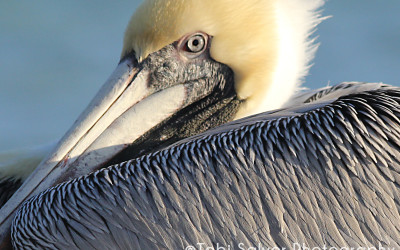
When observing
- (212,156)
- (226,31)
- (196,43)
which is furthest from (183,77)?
(212,156)

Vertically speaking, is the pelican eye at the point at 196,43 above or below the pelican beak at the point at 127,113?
above

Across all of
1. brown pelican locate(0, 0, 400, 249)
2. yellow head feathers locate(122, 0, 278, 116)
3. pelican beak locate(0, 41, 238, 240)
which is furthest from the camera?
yellow head feathers locate(122, 0, 278, 116)

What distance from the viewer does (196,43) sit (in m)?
3.43

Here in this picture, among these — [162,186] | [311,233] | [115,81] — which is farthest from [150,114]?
[311,233]

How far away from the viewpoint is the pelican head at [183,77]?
327 cm

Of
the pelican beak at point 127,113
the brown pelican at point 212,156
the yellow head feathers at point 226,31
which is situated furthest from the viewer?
the yellow head feathers at point 226,31

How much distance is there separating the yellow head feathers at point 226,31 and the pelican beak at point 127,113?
57 mm

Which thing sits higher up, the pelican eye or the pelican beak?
the pelican eye

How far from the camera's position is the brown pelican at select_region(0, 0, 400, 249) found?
2.82 m

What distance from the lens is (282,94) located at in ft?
11.7

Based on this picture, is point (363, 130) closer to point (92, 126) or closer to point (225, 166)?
point (225, 166)

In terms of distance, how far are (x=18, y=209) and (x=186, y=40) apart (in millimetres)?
1057

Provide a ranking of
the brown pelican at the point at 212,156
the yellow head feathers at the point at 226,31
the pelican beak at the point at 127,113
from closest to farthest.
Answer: the brown pelican at the point at 212,156 → the pelican beak at the point at 127,113 → the yellow head feathers at the point at 226,31

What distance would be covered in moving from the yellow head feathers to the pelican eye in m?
0.03
